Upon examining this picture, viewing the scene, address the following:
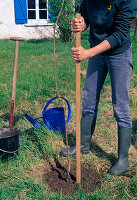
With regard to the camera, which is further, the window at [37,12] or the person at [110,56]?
the window at [37,12]

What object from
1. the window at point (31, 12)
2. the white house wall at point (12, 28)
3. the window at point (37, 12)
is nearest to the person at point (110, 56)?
the window at point (31, 12)

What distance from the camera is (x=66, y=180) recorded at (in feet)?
7.39

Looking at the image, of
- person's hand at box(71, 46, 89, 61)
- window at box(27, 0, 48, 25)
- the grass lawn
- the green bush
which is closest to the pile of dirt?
the grass lawn

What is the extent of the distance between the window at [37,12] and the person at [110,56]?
27.6 feet

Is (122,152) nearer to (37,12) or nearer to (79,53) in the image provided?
(79,53)

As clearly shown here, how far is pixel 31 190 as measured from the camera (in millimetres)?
2082

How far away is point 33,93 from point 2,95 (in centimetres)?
50

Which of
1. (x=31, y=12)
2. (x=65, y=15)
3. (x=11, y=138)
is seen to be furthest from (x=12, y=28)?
(x=11, y=138)

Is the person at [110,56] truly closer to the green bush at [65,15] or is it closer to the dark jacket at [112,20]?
the dark jacket at [112,20]

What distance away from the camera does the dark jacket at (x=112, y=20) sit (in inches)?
74.6

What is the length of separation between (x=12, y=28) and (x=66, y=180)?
28.9ft

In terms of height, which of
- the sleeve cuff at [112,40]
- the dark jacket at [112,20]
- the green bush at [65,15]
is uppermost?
the green bush at [65,15]

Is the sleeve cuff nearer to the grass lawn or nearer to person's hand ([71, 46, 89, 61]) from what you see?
person's hand ([71, 46, 89, 61])

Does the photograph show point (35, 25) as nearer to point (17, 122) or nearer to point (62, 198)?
point (17, 122)
